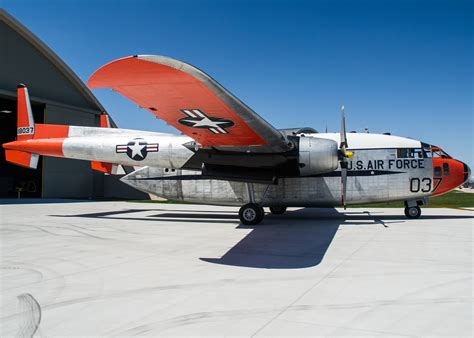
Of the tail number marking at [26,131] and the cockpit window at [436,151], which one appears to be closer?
the cockpit window at [436,151]

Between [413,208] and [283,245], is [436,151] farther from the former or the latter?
[283,245]

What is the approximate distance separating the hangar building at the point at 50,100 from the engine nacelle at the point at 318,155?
85.4ft

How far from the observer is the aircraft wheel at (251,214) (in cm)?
1327

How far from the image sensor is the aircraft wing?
21.5 ft

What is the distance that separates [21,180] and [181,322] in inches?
1781

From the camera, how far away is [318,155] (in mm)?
12195

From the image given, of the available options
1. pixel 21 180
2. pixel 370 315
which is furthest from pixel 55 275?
pixel 21 180

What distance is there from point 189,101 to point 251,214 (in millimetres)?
6310

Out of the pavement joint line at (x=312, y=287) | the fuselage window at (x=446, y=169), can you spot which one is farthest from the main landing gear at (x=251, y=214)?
the fuselage window at (x=446, y=169)

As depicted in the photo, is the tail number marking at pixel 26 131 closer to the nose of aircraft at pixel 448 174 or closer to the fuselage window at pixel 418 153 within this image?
the fuselage window at pixel 418 153

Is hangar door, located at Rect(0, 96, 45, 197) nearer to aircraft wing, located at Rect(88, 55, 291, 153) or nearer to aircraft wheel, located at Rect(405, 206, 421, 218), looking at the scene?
aircraft wing, located at Rect(88, 55, 291, 153)

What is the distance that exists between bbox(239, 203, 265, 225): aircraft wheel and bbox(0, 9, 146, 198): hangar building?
24.4 m

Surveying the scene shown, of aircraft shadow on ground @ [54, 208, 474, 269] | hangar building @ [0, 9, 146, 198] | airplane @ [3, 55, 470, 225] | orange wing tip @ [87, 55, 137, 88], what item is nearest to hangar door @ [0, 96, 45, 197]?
hangar building @ [0, 9, 146, 198]

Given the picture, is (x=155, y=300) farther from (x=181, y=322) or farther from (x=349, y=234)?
(x=349, y=234)
